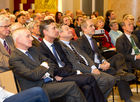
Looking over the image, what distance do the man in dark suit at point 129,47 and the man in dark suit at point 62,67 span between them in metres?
1.40

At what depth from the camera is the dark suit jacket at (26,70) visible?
3.58m

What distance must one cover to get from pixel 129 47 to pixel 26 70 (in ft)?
8.70

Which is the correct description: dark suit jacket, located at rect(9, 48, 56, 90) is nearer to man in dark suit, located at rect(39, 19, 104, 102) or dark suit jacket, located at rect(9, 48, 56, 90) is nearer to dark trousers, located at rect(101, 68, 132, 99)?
man in dark suit, located at rect(39, 19, 104, 102)

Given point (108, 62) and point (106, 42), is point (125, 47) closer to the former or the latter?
point (108, 62)

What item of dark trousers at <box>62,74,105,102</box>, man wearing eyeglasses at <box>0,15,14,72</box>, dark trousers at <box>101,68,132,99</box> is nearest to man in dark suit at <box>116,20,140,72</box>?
dark trousers at <box>101,68,132,99</box>

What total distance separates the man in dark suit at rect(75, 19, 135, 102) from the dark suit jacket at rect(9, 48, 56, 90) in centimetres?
145

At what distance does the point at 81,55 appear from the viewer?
4930 mm

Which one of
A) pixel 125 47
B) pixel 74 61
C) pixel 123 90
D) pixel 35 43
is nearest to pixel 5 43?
pixel 35 43

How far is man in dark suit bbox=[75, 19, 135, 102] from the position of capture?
15.9 ft

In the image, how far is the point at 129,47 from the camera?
18.7ft

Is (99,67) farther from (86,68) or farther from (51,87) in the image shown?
(51,87)

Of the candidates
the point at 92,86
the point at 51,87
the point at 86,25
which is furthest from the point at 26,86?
the point at 86,25

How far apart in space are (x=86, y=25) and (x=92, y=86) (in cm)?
150

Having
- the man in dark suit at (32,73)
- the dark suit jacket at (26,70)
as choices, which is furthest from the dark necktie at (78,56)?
the dark suit jacket at (26,70)
